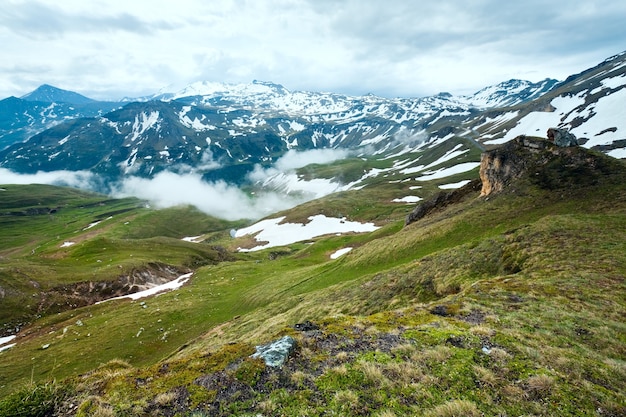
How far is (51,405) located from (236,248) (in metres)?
162

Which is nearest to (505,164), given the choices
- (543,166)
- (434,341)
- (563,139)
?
(543,166)

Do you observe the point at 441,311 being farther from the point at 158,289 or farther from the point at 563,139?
the point at 158,289

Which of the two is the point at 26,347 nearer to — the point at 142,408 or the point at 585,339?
the point at 142,408

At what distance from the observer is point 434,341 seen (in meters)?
14.2

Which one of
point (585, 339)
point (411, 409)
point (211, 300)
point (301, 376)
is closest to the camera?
point (411, 409)

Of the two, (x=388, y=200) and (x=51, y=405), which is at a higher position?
(x=51, y=405)

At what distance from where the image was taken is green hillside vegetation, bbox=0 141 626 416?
10125 mm

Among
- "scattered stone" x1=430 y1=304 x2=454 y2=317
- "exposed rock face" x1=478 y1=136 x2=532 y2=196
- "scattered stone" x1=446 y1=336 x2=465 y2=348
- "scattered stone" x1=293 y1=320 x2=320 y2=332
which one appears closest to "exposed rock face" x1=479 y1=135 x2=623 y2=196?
"exposed rock face" x1=478 y1=136 x2=532 y2=196

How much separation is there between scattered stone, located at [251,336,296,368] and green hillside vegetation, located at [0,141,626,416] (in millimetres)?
379

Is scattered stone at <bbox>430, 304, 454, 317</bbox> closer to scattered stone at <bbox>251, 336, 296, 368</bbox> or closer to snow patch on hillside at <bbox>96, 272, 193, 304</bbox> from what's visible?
scattered stone at <bbox>251, 336, 296, 368</bbox>

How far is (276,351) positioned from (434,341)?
7.25 m

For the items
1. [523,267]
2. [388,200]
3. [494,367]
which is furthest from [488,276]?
[388,200]

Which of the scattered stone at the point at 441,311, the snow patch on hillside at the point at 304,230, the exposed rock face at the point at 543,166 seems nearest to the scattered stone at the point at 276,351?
the scattered stone at the point at 441,311

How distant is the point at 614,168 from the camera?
4156 centimetres
